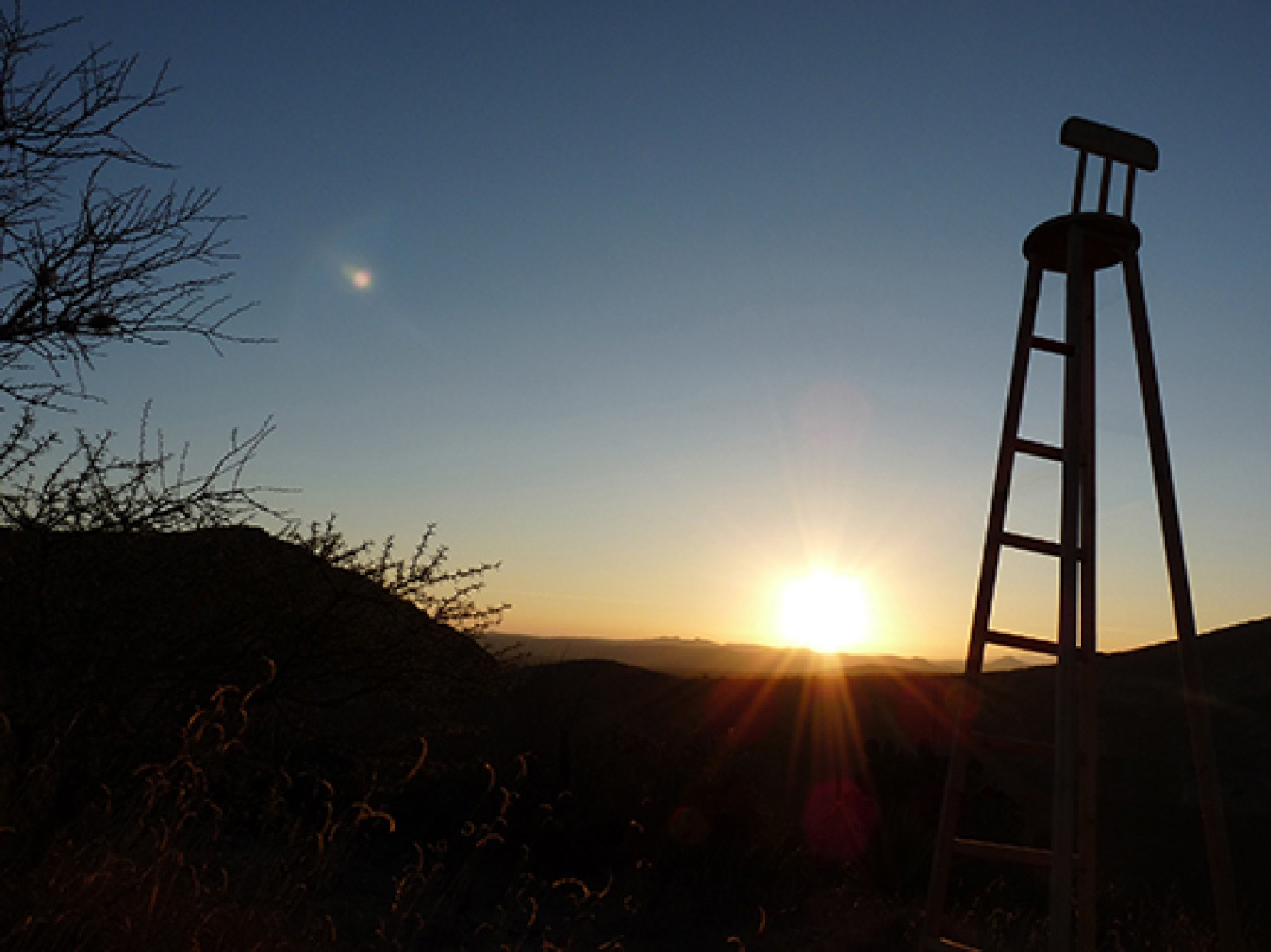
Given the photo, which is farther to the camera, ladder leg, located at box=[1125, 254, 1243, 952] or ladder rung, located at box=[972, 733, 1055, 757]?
ladder rung, located at box=[972, 733, 1055, 757]

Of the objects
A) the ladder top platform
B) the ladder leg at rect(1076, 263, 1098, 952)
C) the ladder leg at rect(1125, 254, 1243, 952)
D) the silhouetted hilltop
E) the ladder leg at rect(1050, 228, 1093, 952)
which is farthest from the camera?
the silhouetted hilltop

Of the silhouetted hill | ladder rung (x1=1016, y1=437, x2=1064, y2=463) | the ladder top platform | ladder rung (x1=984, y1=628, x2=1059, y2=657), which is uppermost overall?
the ladder top platform

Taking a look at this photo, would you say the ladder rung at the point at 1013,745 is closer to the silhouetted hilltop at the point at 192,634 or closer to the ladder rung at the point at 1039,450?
the ladder rung at the point at 1039,450

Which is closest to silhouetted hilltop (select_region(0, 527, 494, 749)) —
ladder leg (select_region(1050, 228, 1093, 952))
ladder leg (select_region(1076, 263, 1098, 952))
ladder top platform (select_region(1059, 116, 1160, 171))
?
ladder leg (select_region(1050, 228, 1093, 952))

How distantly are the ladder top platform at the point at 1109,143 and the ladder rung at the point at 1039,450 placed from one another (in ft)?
4.42

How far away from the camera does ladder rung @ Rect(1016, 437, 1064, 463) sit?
423 cm

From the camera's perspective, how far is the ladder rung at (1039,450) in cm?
423

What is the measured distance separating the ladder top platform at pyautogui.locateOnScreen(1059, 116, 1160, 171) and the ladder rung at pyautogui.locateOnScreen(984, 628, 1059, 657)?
218 centimetres

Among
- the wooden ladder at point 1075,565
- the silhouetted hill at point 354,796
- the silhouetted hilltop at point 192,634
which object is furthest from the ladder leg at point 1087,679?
the silhouetted hilltop at point 192,634

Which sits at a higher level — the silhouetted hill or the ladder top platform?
the ladder top platform

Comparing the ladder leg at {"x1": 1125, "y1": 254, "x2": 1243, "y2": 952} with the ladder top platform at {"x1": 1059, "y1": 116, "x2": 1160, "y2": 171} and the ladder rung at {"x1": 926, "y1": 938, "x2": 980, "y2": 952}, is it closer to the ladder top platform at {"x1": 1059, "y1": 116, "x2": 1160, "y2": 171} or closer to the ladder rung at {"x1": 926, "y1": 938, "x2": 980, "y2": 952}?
the ladder top platform at {"x1": 1059, "y1": 116, "x2": 1160, "y2": 171}

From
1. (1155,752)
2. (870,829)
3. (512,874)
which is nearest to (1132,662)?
(1155,752)

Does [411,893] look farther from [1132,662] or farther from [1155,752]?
[1132,662]

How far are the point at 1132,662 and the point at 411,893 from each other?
2493 centimetres
